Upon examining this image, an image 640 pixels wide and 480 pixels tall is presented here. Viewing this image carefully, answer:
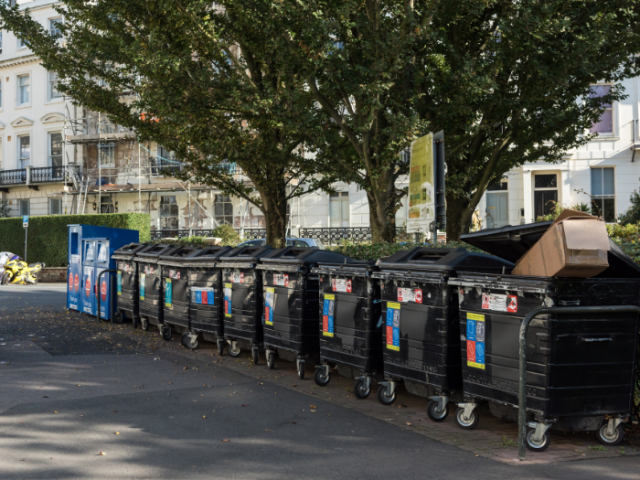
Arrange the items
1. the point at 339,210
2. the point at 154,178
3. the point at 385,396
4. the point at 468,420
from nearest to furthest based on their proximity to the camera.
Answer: the point at 468,420 → the point at 385,396 → the point at 339,210 → the point at 154,178

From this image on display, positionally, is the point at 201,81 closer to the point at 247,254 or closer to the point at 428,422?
the point at 247,254

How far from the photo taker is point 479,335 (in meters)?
5.45

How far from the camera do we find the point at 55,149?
132ft

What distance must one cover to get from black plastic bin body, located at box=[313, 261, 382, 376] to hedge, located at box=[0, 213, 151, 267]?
22.0 metres

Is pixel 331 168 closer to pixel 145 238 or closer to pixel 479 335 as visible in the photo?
pixel 479 335

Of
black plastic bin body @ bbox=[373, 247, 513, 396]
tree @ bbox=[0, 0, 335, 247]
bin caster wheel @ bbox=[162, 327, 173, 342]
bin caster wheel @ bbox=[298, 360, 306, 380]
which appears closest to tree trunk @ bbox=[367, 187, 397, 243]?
tree @ bbox=[0, 0, 335, 247]

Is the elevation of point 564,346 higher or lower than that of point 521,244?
lower

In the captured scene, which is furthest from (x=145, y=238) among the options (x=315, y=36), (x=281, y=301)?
(x=281, y=301)

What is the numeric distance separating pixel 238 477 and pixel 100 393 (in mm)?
3026

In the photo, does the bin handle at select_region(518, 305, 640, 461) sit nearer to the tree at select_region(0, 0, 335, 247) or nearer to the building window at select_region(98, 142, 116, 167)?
the tree at select_region(0, 0, 335, 247)

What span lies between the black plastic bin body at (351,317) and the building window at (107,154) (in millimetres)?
32567

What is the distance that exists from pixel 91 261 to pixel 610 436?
11.1m

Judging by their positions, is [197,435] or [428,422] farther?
[428,422]

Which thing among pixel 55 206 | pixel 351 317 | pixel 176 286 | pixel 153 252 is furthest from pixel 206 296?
pixel 55 206
